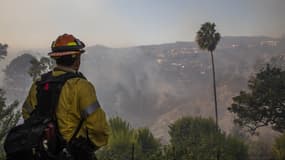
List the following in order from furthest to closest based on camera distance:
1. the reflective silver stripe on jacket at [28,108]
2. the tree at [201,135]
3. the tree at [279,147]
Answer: the tree at [201,135]
the tree at [279,147]
the reflective silver stripe on jacket at [28,108]

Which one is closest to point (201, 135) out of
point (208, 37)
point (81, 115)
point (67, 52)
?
point (208, 37)

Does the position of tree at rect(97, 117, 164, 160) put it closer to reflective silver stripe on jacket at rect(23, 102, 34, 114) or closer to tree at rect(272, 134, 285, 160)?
tree at rect(272, 134, 285, 160)

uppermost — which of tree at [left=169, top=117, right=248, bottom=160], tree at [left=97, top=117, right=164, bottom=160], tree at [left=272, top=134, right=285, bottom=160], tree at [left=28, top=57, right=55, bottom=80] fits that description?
tree at [left=28, top=57, right=55, bottom=80]

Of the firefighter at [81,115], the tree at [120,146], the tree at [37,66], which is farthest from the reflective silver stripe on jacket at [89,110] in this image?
the tree at [37,66]

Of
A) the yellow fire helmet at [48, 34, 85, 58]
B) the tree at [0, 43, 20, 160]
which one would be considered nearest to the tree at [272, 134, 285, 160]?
the tree at [0, 43, 20, 160]

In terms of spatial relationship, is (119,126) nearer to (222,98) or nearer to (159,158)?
(159,158)

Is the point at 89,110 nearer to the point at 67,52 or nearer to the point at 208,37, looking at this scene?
the point at 67,52

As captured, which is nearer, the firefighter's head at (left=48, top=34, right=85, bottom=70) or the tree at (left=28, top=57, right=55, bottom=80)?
the firefighter's head at (left=48, top=34, right=85, bottom=70)

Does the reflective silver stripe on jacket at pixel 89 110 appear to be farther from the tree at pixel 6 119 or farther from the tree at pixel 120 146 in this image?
the tree at pixel 120 146

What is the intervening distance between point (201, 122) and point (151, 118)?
143 metres

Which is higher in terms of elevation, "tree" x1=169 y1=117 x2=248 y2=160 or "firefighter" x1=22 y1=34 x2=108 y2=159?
"firefighter" x1=22 y1=34 x2=108 y2=159

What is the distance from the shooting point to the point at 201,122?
1978 inches

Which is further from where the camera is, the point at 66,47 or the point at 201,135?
the point at 201,135

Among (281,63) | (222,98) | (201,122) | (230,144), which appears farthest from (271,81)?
(281,63)
